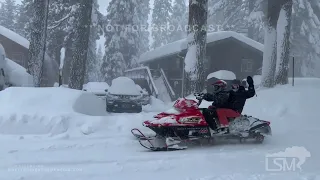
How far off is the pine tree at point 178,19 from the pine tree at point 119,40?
2028cm

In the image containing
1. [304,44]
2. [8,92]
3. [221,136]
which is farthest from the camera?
[304,44]

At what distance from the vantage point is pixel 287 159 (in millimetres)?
5871

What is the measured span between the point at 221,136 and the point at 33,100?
528 cm

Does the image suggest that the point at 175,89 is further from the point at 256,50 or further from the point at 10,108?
the point at 10,108

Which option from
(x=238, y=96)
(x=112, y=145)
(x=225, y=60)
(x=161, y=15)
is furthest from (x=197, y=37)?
(x=161, y=15)

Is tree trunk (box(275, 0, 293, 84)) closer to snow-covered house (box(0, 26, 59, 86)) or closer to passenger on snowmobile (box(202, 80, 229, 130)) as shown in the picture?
passenger on snowmobile (box(202, 80, 229, 130))

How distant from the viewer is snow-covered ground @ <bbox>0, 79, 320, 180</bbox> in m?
5.09

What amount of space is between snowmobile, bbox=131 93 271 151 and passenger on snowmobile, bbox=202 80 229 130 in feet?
0.33

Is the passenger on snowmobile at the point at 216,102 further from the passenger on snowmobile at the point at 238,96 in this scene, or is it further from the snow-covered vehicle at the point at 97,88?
the snow-covered vehicle at the point at 97,88

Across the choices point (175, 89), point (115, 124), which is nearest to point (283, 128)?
point (115, 124)

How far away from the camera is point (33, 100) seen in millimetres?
9086

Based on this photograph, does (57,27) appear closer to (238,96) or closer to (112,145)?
(112,145)

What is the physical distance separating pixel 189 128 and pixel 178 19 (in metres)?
53.5

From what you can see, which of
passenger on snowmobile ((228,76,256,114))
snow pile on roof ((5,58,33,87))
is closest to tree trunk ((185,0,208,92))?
passenger on snowmobile ((228,76,256,114))
